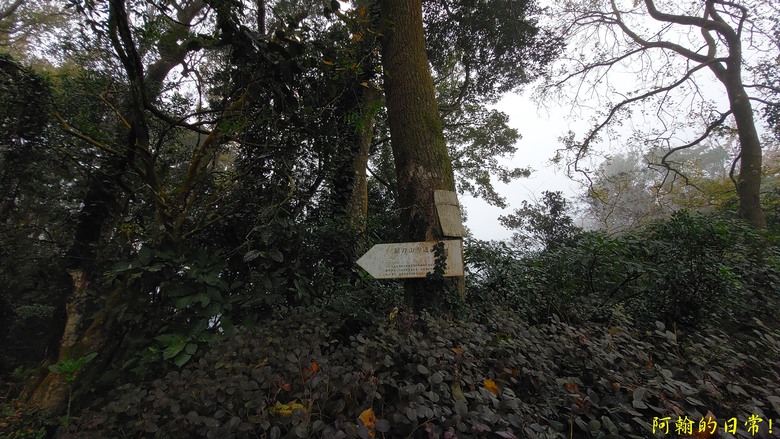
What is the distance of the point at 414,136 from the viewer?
2.55m

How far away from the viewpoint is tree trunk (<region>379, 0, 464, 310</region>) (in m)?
2.25

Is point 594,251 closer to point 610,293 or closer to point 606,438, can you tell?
point 610,293

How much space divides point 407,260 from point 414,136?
1.08 metres

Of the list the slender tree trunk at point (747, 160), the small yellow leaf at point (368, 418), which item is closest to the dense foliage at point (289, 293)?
the small yellow leaf at point (368, 418)

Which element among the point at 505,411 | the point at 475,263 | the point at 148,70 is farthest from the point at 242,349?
the point at 148,70

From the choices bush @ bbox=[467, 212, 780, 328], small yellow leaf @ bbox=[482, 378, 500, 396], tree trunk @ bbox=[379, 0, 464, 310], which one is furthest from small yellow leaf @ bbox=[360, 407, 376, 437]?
bush @ bbox=[467, 212, 780, 328]

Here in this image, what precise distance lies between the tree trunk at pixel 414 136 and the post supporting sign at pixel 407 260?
0.35ft

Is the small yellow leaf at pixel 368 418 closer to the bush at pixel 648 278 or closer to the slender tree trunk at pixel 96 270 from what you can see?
the bush at pixel 648 278

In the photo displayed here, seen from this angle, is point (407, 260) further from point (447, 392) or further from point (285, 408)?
point (285, 408)

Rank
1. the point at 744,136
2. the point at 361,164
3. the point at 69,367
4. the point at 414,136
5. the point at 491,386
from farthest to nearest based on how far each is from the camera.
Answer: the point at 744,136 → the point at 361,164 → the point at 414,136 → the point at 69,367 → the point at 491,386

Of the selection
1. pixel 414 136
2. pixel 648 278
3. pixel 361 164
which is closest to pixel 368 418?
pixel 414 136

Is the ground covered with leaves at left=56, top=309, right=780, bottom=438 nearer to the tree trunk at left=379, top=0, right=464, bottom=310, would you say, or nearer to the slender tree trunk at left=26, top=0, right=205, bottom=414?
the tree trunk at left=379, top=0, right=464, bottom=310

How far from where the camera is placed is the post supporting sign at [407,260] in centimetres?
210

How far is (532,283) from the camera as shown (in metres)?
3.12
